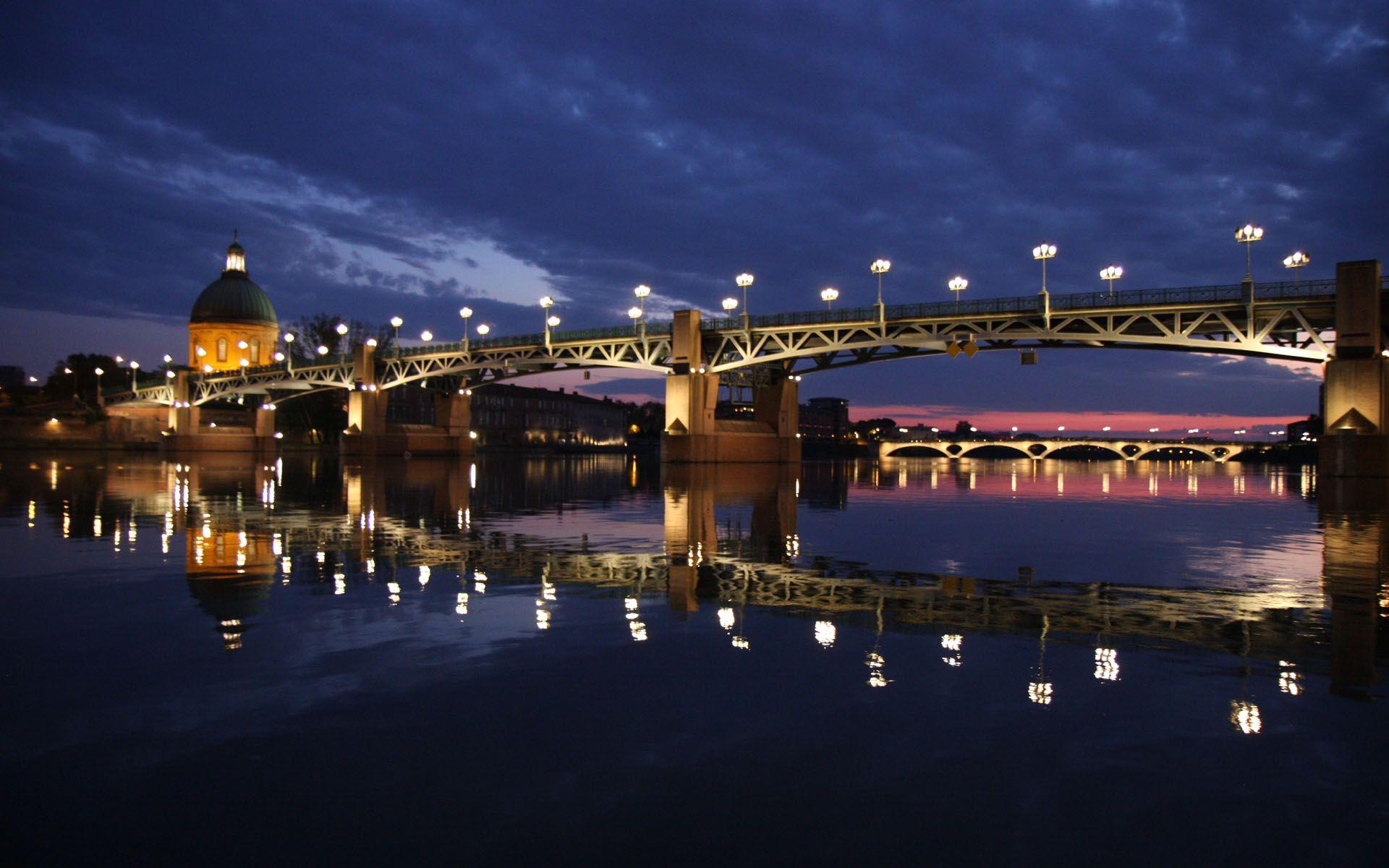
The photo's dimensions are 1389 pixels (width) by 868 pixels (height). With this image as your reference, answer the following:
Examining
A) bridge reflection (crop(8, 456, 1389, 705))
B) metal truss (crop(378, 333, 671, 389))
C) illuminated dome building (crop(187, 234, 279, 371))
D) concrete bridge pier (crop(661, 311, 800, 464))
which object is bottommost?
bridge reflection (crop(8, 456, 1389, 705))

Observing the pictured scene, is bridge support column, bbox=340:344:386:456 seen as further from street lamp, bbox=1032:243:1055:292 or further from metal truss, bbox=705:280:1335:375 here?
street lamp, bbox=1032:243:1055:292

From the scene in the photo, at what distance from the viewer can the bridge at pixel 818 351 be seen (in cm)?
4828

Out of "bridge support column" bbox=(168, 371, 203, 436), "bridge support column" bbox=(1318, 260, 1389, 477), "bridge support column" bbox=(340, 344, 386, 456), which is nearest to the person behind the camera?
"bridge support column" bbox=(1318, 260, 1389, 477)

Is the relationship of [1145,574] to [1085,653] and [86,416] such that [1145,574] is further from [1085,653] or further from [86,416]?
[86,416]

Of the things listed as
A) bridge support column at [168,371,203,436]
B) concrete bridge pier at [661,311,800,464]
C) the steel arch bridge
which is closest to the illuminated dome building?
bridge support column at [168,371,203,436]

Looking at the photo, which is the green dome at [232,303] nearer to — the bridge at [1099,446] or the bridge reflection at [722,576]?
the bridge at [1099,446]

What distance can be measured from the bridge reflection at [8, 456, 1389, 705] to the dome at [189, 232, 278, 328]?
147m

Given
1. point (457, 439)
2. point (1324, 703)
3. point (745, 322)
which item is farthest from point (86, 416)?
point (1324, 703)

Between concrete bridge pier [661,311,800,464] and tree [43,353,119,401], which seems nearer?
concrete bridge pier [661,311,800,464]

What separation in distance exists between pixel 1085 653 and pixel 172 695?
717 cm

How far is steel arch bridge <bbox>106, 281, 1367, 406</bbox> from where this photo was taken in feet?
176

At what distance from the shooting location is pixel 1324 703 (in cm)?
630

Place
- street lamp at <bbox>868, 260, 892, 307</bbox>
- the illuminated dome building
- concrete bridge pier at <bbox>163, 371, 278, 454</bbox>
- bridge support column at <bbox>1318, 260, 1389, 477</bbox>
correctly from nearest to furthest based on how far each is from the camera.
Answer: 1. bridge support column at <bbox>1318, 260, 1389, 477</bbox>
2. street lamp at <bbox>868, 260, 892, 307</bbox>
3. concrete bridge pier at <bbox>163, 371, 278, 454</bbox>
4. the illuminated dome building

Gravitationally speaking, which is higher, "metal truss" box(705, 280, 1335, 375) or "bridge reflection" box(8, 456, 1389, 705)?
"metal truss" box(705, 280, 1335, 375)
